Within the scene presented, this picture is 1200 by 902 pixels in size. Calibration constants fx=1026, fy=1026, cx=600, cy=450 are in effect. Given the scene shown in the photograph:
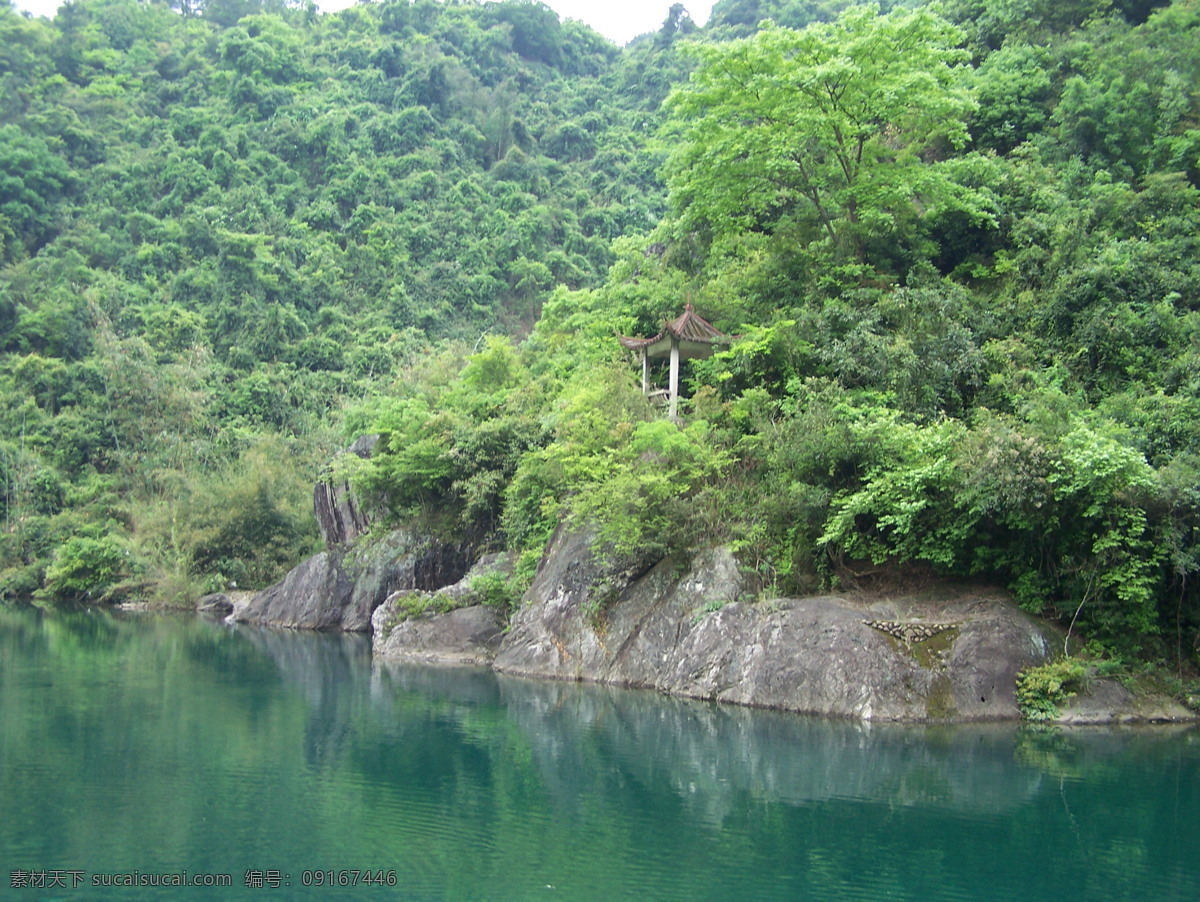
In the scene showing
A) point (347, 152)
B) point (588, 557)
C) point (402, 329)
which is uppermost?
point (347, 152)

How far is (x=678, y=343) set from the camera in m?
23.2

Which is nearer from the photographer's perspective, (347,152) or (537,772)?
(537,772)

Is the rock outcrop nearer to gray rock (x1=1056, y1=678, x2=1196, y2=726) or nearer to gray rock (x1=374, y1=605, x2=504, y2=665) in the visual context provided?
gray rock (x1=374, y1=605, x2=504, y2=665)

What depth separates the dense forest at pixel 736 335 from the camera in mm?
17375

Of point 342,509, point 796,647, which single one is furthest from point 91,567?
point 796,647

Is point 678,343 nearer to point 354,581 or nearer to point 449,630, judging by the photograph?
point 449,630

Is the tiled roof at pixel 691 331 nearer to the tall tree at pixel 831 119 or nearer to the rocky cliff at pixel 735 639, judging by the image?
the tall tree at pixel 831 119

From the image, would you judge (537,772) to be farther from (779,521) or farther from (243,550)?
(243,550)

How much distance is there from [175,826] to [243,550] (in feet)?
106

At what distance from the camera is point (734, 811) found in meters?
11.6

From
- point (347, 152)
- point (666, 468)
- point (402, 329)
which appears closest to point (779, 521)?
point (666, 468)

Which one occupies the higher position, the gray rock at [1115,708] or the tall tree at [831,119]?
the tall tree at [831,119]

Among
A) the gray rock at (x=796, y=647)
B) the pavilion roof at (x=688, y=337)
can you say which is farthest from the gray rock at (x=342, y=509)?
the gray rock at (x=796, y=647)

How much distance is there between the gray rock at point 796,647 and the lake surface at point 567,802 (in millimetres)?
Result: 646
